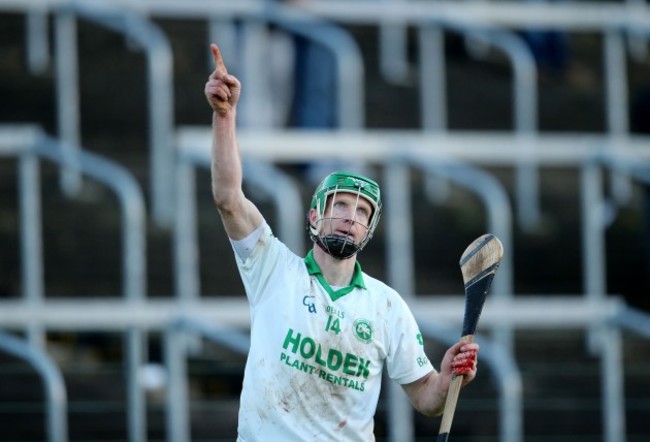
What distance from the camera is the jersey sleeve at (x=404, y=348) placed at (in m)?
6.61

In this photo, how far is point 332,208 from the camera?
645 centimetres

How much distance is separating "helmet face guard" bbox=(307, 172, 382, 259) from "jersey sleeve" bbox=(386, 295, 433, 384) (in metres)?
0.30

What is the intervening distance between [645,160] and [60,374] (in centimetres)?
406

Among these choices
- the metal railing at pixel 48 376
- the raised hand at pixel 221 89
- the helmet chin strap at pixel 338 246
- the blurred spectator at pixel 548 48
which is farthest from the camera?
the blurred spectator at pixel 548 48

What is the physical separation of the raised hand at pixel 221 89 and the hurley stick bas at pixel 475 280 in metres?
1.10

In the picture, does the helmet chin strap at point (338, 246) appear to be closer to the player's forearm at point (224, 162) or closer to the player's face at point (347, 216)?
the player's face at point (347, 216)

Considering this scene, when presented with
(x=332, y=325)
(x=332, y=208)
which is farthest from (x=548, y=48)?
(x=332, y=325)

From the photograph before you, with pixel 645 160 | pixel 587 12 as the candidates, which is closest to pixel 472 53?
pixel 587 12

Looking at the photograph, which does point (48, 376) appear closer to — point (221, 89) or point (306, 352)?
point (306, 352)

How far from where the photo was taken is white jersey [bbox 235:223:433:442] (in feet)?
21.0

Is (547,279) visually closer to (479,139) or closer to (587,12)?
(479,139)

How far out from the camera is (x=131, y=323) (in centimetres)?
933

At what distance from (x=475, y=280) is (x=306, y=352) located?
2.35 ft

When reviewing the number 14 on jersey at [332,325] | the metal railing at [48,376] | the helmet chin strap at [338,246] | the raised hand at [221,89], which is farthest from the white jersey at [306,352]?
the metal railing at [48,376]
